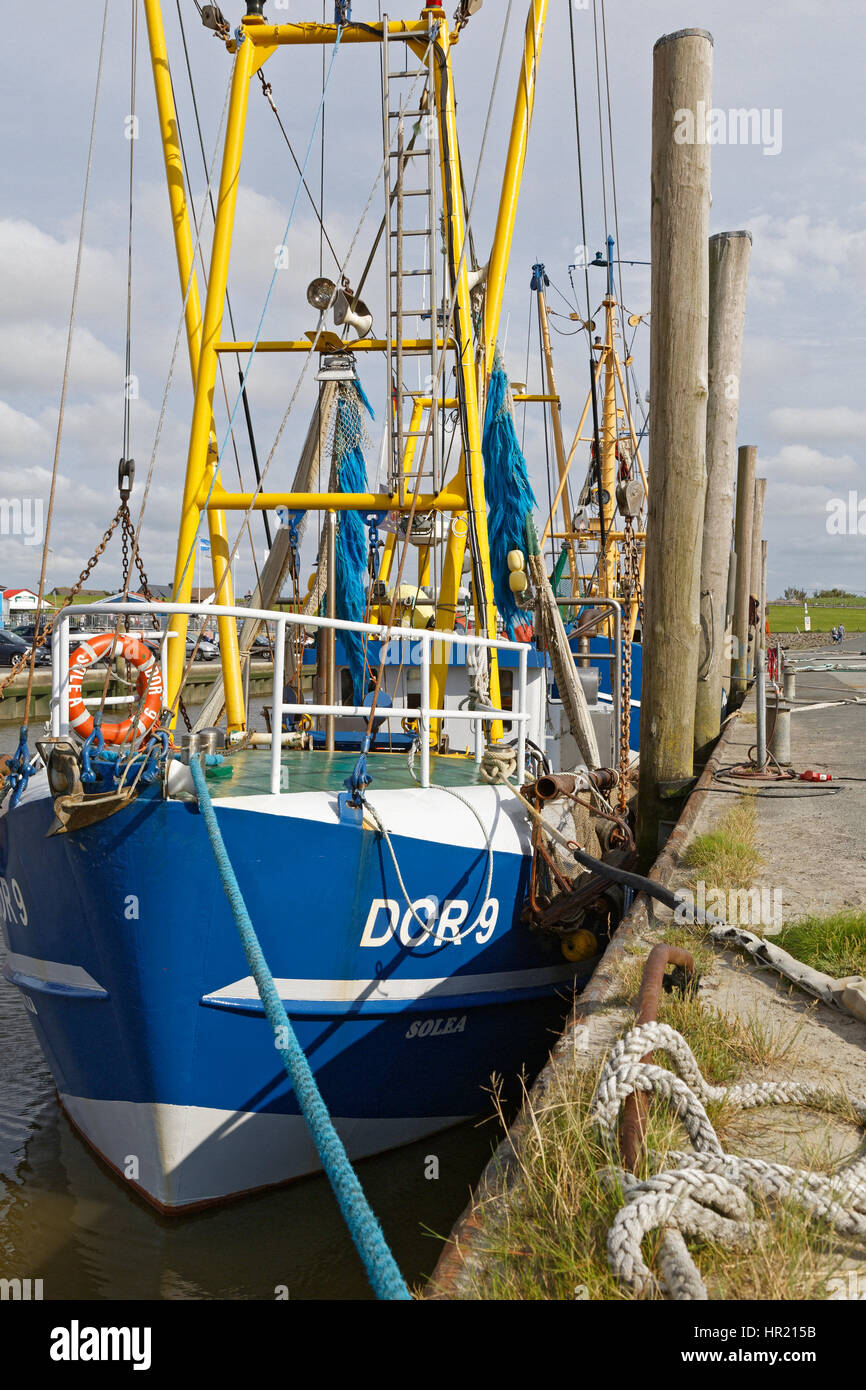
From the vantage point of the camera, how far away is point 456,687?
1004 centimetres

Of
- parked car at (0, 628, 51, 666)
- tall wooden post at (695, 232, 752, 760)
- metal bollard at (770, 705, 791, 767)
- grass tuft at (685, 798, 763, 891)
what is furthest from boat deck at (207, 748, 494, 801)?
parked car at (0, 628, 51, 666)

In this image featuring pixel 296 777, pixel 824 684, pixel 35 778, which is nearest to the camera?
pixel 296 777

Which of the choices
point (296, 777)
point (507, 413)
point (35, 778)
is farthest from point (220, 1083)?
point (507, 413)

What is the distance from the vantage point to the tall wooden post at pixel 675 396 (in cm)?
734

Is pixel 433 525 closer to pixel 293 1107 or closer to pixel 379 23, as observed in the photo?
pixel 379 23

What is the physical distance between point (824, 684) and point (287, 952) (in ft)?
57.4

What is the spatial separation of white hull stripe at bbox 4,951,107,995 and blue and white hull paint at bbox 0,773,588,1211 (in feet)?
0.04

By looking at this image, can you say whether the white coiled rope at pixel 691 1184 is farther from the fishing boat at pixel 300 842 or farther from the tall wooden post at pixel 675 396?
the tall wooden post at pixel 675 396

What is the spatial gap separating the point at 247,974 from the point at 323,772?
141 cm

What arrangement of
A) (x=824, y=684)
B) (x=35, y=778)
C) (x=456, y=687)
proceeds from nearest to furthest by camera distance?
(x=35, y=778), (x=456, y=687), (x=824, y=684)

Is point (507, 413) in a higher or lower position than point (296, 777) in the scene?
higher

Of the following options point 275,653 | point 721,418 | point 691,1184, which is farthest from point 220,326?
point 691,1184

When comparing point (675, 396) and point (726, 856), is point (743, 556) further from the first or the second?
point (726, 856)

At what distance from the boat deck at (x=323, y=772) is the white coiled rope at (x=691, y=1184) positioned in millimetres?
2565
